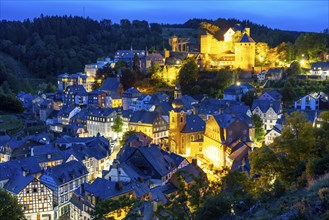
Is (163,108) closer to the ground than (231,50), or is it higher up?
closer to the ground

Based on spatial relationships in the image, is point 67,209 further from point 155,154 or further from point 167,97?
point 167,97

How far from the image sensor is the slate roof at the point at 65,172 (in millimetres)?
30547

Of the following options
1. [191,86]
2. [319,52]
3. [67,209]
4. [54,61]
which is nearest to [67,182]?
[67,209]

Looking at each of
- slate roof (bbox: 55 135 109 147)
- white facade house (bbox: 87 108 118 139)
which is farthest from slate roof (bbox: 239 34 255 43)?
slate roof (bbox: 55 135 109 147)

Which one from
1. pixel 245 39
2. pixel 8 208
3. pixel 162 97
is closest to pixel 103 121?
pixel 162 97

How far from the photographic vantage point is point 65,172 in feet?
103

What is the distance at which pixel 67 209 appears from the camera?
102 ft

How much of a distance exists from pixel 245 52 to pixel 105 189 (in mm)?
37539

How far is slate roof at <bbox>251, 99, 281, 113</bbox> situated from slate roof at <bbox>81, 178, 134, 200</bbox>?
21.5m

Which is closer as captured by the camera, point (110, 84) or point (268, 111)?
point (268, 111)

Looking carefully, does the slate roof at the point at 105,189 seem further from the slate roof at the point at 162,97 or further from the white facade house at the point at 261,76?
the white facade house at the point at 261,76

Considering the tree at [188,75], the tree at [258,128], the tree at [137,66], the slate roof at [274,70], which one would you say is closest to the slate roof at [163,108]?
the tree at [188,75]

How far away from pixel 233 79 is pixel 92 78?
30666 millimetres

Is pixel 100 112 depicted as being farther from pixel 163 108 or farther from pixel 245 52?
pixel 245 52
